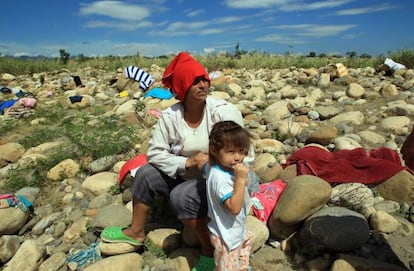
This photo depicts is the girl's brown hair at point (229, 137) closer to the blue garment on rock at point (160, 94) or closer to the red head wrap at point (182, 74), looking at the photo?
the red head wrap at point (182, 74)

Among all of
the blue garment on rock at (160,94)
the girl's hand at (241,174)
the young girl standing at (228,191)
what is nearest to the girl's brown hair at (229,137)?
the young girl standing at (228,191)

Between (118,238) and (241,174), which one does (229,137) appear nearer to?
(241,174)

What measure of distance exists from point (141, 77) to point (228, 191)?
7677 millimetres

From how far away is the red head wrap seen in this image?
2.51m

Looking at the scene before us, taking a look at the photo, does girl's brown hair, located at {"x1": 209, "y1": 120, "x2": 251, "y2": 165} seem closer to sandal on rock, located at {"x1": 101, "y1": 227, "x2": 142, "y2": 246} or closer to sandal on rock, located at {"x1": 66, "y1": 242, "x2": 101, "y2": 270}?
sandal on rock, located at {"x1": 101, "y1": 227, "x2": 142, "y2": 246}

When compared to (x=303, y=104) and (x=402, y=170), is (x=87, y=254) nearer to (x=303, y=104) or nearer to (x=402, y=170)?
(x=402, y=170)

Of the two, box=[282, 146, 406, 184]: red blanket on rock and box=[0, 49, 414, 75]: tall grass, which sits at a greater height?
box=[0, 49, 414, 75]: tall grass

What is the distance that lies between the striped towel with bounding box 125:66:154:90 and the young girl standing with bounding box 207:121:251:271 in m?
7.18

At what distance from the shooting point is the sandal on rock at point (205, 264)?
240cm

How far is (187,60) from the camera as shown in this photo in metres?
2.60

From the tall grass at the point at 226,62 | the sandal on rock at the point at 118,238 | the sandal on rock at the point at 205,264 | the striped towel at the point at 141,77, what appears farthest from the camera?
the tall grass at the point at 226,62

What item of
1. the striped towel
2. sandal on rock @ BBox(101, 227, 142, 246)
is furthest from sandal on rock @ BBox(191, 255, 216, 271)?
the striped towel

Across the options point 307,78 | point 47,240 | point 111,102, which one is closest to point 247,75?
point 307,78

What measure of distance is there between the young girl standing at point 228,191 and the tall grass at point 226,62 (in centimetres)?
1050
